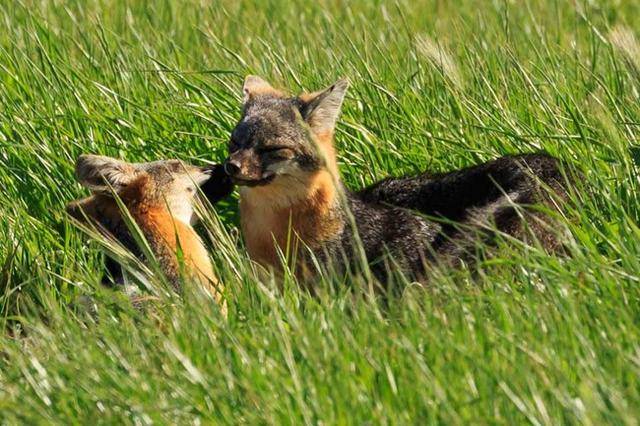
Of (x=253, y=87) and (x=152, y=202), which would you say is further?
(x=253, y=87)

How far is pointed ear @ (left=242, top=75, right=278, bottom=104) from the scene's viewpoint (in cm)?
729

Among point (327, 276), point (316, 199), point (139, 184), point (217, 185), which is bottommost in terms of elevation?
point (316, 199)

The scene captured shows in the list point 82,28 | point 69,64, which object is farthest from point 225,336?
point 82,28

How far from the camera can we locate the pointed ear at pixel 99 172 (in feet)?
21.4

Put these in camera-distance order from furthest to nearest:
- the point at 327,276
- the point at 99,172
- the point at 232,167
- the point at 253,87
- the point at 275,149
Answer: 1. the point at 253,87
2. the point at 275,149
3. the point at 232,167
4. the point at 99,172
5. the point at 327,276

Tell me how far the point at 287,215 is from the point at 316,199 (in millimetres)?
176

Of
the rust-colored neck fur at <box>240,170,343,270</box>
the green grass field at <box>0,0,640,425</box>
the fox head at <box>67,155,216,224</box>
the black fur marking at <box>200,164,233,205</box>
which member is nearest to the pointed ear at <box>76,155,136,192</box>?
the fox head at <box>67,155,216,224</box>

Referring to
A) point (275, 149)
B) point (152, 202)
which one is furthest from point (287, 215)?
point (152, 202)

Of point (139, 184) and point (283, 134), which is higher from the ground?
point (139, 184)

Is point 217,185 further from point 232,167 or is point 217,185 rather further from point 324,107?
point 324,107

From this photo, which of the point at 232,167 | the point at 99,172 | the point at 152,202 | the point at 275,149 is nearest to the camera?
the point at 99,172

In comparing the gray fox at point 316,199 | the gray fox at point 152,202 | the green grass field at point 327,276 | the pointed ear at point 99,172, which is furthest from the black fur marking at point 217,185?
the pointed ear at point 99,172

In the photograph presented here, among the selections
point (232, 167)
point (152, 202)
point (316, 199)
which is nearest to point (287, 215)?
point (316, 199)

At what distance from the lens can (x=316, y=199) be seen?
23.6 feet
